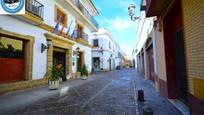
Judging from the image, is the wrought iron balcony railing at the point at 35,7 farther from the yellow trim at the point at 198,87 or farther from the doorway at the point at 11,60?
the yellow trim at the point at 198,87

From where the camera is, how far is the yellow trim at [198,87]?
2.79 metres

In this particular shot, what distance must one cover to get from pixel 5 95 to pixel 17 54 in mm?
2365

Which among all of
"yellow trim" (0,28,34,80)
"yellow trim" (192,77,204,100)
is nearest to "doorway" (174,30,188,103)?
"yellow trim" (192,77,204,100)

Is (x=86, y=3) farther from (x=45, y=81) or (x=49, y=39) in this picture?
(x=45, y=81)

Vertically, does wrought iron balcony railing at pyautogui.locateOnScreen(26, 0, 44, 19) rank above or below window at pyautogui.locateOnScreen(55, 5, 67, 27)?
below

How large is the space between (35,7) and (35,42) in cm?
195

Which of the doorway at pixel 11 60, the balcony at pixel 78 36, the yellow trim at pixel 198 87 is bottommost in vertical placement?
the yellow trim at pixel 198 87

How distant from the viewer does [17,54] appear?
27.0 ft

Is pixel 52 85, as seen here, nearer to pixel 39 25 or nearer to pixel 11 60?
pixel 11 60

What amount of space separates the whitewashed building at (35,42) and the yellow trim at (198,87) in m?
7.07

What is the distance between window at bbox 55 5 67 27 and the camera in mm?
11266

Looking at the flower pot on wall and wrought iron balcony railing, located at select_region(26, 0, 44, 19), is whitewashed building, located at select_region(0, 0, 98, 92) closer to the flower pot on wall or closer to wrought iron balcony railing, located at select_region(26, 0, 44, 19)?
wrought iron balcony railing, located at select_region(26, 0, 44, 19)

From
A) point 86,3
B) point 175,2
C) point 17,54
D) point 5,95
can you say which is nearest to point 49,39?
point 17,54

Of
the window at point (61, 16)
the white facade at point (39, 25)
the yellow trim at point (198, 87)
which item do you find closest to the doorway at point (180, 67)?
the yellow trim at point (198, 87)
